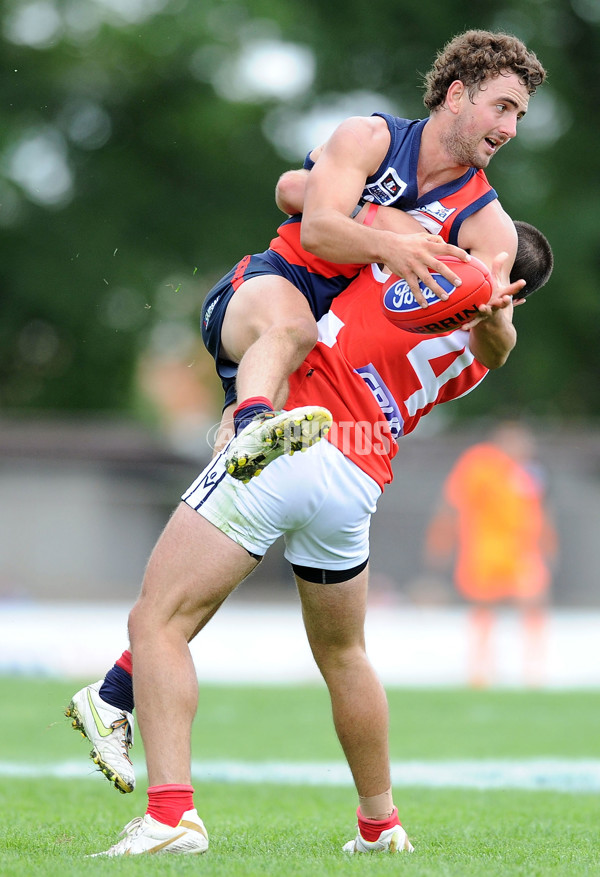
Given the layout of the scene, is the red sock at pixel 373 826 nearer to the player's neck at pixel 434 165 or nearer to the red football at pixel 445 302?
the red football at pixel 445 302

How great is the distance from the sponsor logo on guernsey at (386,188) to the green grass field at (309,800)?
6.62 feet

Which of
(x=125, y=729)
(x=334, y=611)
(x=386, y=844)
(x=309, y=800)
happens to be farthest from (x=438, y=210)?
(x=309, y=800)

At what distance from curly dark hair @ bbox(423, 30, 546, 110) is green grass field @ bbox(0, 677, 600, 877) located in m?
2.39

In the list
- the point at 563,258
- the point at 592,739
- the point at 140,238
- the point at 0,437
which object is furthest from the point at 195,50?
the point at 592,739

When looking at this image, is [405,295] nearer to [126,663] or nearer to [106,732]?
[126,663]

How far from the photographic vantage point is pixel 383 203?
400cm

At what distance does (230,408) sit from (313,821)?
1.82 meters

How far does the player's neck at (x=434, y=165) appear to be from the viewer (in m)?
3.95

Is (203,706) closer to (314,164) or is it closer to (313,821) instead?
(313,821)

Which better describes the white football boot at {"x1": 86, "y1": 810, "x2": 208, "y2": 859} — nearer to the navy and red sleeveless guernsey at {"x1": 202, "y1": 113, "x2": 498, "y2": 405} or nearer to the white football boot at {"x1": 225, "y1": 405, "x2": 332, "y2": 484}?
the white football boot at {"x1": 225, "y1": 405, "x2": 332, "y2": 484}

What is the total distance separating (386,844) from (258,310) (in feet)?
5.79

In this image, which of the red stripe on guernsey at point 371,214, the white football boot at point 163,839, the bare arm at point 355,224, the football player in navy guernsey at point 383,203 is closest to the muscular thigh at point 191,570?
the football player in navy guernsey at point 383,203

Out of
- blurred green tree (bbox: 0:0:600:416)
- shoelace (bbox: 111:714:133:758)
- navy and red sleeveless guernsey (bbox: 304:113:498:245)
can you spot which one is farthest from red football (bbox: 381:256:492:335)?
blurred green tree (bbox: 0:0:600:416)

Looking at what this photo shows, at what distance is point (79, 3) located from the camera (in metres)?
24.5
